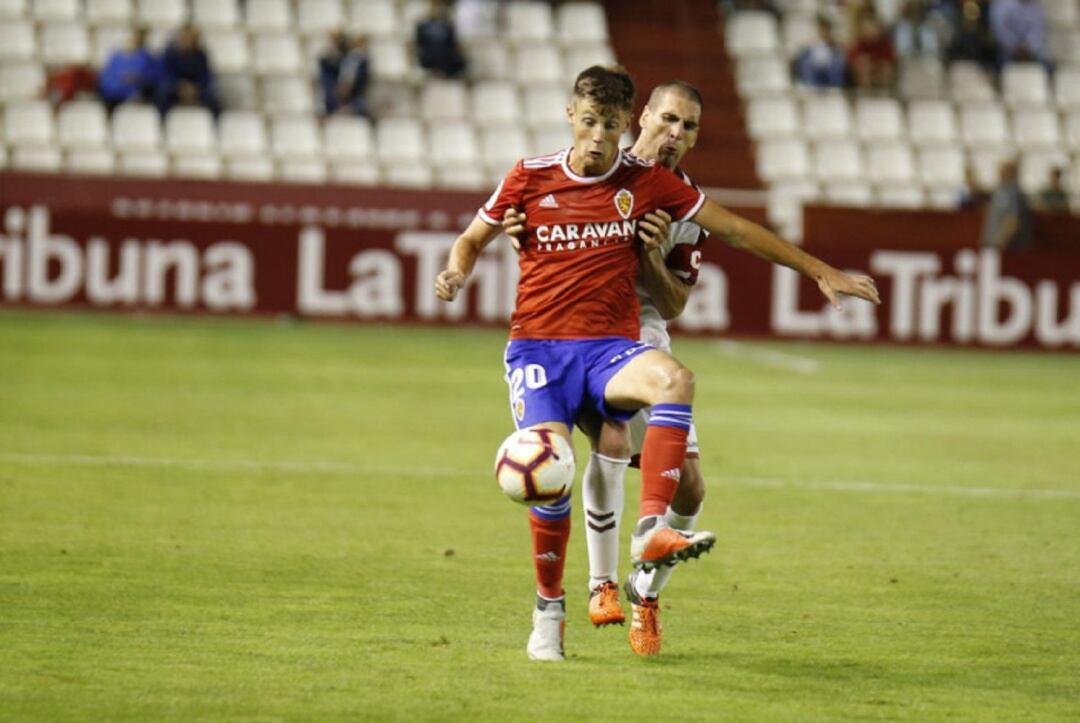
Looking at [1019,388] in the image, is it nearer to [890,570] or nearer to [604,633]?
[890,570]

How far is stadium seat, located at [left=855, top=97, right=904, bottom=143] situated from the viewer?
28.2 m

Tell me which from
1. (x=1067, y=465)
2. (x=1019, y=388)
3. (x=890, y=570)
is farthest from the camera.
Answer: (x=1019, y=388)

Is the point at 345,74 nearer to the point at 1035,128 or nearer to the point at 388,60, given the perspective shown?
the point at 388,60

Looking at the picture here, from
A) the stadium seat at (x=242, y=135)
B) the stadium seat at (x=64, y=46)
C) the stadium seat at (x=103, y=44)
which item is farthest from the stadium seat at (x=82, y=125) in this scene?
the stadium seat at (x=242, y=135)

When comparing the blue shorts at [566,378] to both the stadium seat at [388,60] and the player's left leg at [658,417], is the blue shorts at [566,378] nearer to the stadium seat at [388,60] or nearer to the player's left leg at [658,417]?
the player's left leg at [658,417]

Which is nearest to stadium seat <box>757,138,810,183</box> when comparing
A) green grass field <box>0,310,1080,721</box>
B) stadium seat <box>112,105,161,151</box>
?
stadium seat <box>112,105,161,151</box>

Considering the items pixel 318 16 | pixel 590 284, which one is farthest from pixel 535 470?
pixel 318 16

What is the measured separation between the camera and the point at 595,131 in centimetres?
673

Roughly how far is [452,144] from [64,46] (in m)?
5.25

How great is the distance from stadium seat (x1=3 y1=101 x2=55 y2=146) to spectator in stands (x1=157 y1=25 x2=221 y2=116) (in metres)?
1.43

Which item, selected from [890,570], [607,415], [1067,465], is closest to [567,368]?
[607,415]

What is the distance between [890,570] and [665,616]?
165 cm

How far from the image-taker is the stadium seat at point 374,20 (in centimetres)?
2733

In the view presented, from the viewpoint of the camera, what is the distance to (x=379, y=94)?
26594 mm
